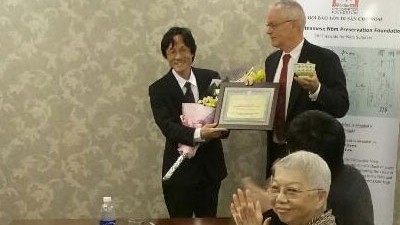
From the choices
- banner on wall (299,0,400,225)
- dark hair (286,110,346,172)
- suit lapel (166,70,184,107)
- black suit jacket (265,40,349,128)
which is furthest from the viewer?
banner on wall (299,0,400,225)

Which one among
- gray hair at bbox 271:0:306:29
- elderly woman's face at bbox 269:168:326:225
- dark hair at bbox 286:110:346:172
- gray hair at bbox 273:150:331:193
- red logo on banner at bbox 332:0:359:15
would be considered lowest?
elderly woman's face at bbox 269:168:326:225

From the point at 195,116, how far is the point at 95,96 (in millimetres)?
1009

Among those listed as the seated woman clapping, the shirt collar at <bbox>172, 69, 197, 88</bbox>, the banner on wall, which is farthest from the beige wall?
the seated woman clapping

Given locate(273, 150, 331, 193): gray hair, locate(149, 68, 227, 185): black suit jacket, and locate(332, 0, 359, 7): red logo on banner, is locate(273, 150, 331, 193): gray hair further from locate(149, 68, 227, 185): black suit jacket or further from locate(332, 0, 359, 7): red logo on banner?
locate(332, 0, 359, 7): red logo on banner

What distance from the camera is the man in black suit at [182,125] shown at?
3.48 m

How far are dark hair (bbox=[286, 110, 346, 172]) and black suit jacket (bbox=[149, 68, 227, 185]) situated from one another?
105 cm

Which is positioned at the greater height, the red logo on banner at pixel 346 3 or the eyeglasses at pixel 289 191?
the red logo on banner at pixel 346 3

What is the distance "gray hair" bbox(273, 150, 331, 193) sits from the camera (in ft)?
6.81

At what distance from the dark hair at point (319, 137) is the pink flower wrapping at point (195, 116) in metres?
1.05

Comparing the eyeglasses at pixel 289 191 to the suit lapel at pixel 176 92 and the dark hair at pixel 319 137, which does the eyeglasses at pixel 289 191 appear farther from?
the suit lapel at pixel 176 92

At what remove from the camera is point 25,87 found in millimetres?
4191

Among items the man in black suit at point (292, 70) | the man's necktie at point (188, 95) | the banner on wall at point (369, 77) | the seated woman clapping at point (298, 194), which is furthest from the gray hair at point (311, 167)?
the banner on wall at point (369, 77)

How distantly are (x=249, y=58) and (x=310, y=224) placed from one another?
2197 millimetres

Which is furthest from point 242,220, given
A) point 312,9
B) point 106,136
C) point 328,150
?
point 106,136
